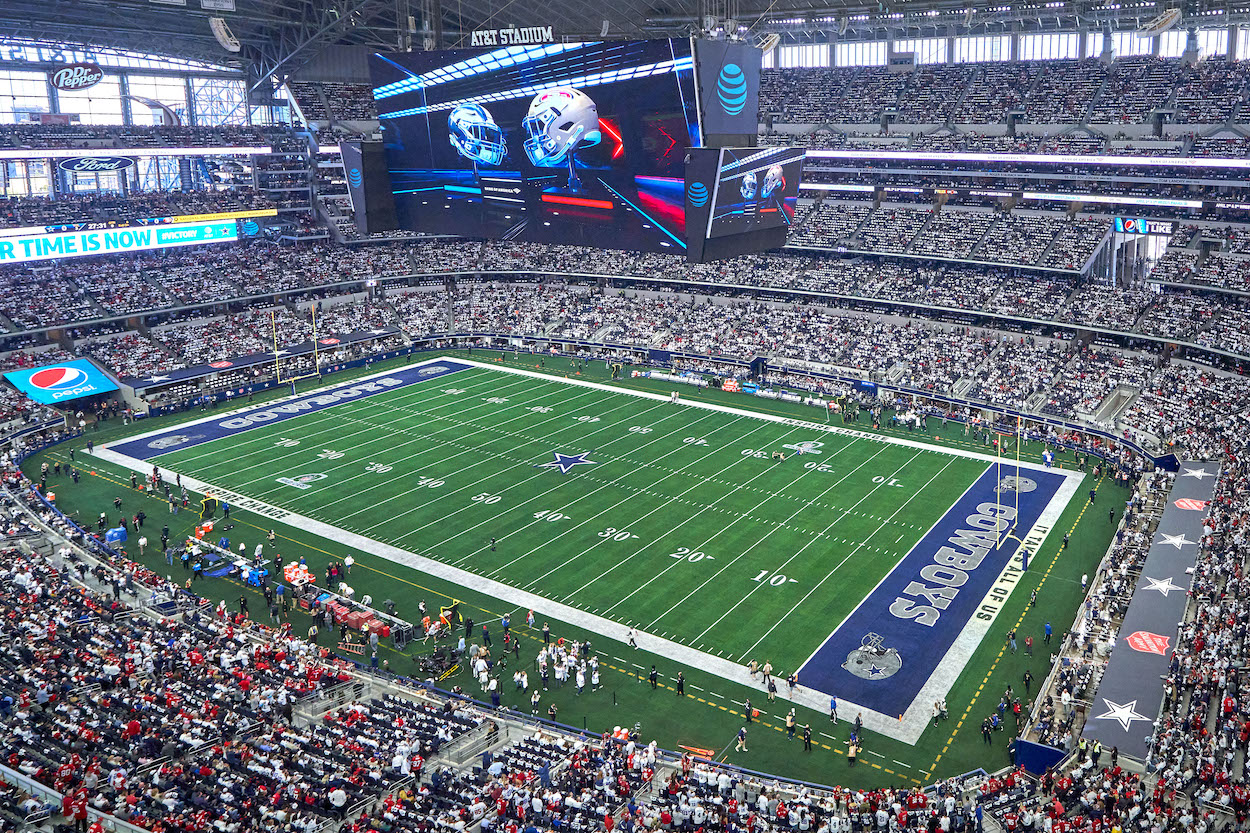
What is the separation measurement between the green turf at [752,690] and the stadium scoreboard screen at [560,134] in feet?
56.7

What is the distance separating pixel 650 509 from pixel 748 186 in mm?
A: 13339

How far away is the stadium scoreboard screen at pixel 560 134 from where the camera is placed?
40719mm

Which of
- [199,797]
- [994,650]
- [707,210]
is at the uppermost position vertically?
[707,210]

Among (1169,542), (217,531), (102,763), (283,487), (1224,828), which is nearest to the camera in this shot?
(1224,828)

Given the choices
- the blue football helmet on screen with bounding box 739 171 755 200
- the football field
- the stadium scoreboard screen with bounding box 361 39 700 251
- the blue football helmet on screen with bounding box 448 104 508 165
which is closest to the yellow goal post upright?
the football field

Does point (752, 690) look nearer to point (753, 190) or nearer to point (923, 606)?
point (923, 606)

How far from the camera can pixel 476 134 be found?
47312mm

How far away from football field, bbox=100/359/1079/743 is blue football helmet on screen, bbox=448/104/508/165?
13254mm

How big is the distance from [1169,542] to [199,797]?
2889 centimetres

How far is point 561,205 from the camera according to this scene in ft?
147

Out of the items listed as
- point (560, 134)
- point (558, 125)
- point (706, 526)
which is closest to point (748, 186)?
point (560, 134)

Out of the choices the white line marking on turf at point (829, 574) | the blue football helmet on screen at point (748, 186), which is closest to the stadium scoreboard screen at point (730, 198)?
the blue football helmet on screen at point (748, 186)

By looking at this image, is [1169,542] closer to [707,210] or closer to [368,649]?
[707,210]

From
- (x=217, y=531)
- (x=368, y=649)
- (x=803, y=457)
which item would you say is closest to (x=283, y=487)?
(x=217, y=531)
